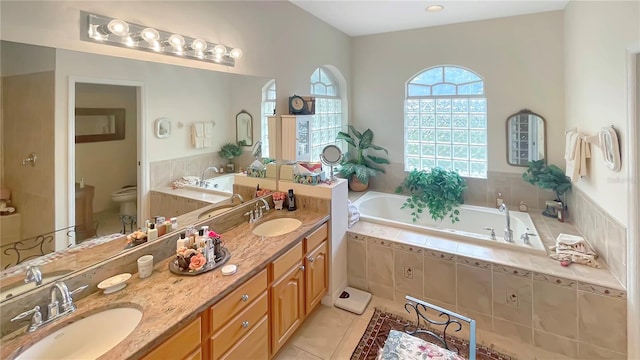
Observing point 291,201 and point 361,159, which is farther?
point 361,159

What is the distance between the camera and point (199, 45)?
6.67ft

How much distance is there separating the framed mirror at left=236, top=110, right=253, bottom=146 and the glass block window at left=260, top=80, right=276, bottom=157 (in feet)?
0.47

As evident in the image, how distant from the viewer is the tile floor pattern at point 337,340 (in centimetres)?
222

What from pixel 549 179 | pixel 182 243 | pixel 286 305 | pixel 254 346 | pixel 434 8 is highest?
pixel 434 8

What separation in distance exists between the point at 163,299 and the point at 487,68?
4148 mm

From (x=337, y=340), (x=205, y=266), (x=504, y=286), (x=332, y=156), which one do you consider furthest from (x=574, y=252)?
(x=205, y=266)

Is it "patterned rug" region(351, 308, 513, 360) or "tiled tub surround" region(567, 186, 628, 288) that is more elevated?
"tiled tub surround" region(567, 186, 628, 288)

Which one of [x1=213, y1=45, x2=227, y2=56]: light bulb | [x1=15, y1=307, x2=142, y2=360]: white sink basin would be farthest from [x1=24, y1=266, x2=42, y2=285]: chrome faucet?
[x1=213, y1=45, x2=227, y2=56]: light bulb

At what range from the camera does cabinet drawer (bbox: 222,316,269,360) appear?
1655mm

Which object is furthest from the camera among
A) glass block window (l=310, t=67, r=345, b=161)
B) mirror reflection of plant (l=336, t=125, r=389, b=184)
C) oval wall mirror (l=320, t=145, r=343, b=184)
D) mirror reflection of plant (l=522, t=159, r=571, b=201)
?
mirror reflection of plant (l=336, t=125, r=389, b=184)

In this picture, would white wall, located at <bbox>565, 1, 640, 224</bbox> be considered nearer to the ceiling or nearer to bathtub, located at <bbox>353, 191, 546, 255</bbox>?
the ceiling

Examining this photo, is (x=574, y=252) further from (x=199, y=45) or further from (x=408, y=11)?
(x=199, y=45)

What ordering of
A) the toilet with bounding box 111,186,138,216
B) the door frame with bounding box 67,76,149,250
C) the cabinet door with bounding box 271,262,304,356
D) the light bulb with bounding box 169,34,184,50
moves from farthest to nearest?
1. the cabinet door with bounding box 271,262,304,356
2. the light bulb with bounding box 169,34,184,50
3. the toilet with bounding box 111,186,138,216
4. the door frame with bounding box 67,76,149,250

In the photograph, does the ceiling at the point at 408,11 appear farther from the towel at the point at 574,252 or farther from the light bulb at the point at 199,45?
the towel at the point at 574,252
